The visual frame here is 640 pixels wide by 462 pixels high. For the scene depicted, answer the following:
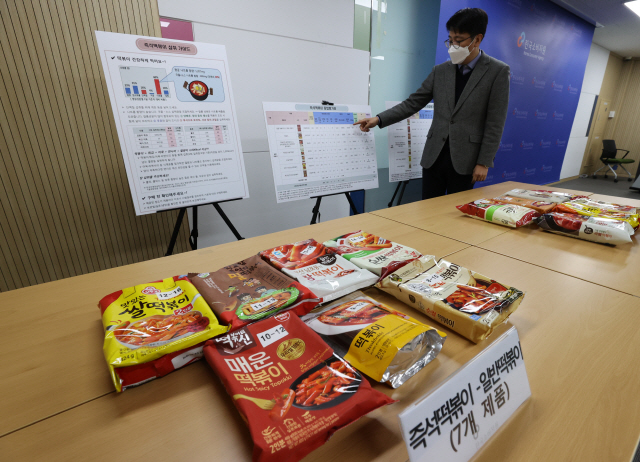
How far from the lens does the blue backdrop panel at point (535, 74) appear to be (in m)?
3.47

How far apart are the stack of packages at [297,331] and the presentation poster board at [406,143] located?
78.2 inches

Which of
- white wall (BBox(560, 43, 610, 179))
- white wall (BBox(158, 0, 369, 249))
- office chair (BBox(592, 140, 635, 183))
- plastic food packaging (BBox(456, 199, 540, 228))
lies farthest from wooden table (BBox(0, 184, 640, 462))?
office chair (BBox(592, 140, 635, 183))

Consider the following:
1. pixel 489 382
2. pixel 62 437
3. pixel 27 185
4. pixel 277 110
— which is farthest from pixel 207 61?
pixel 489 382

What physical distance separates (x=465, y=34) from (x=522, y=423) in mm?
2005

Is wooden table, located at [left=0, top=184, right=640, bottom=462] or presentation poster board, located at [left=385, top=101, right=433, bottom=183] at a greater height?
presentation poster board, located at [left=385, top=101, right=433, bottom=183]

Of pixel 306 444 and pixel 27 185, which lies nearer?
pixel 306 444

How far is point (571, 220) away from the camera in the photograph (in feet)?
3.63

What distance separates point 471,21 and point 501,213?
121 centimetres

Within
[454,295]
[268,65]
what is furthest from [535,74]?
[454,295]

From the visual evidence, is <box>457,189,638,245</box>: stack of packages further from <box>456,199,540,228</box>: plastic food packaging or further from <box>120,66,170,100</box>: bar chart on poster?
<box>120,66,170,100</box>: bar chart on poster

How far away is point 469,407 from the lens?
1.37ft

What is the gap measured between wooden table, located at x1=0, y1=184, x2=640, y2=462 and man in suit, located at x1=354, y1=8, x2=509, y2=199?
1429 millimetres

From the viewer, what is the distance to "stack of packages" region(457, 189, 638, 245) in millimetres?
1044

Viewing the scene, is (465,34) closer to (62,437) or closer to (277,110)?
(277,110)
